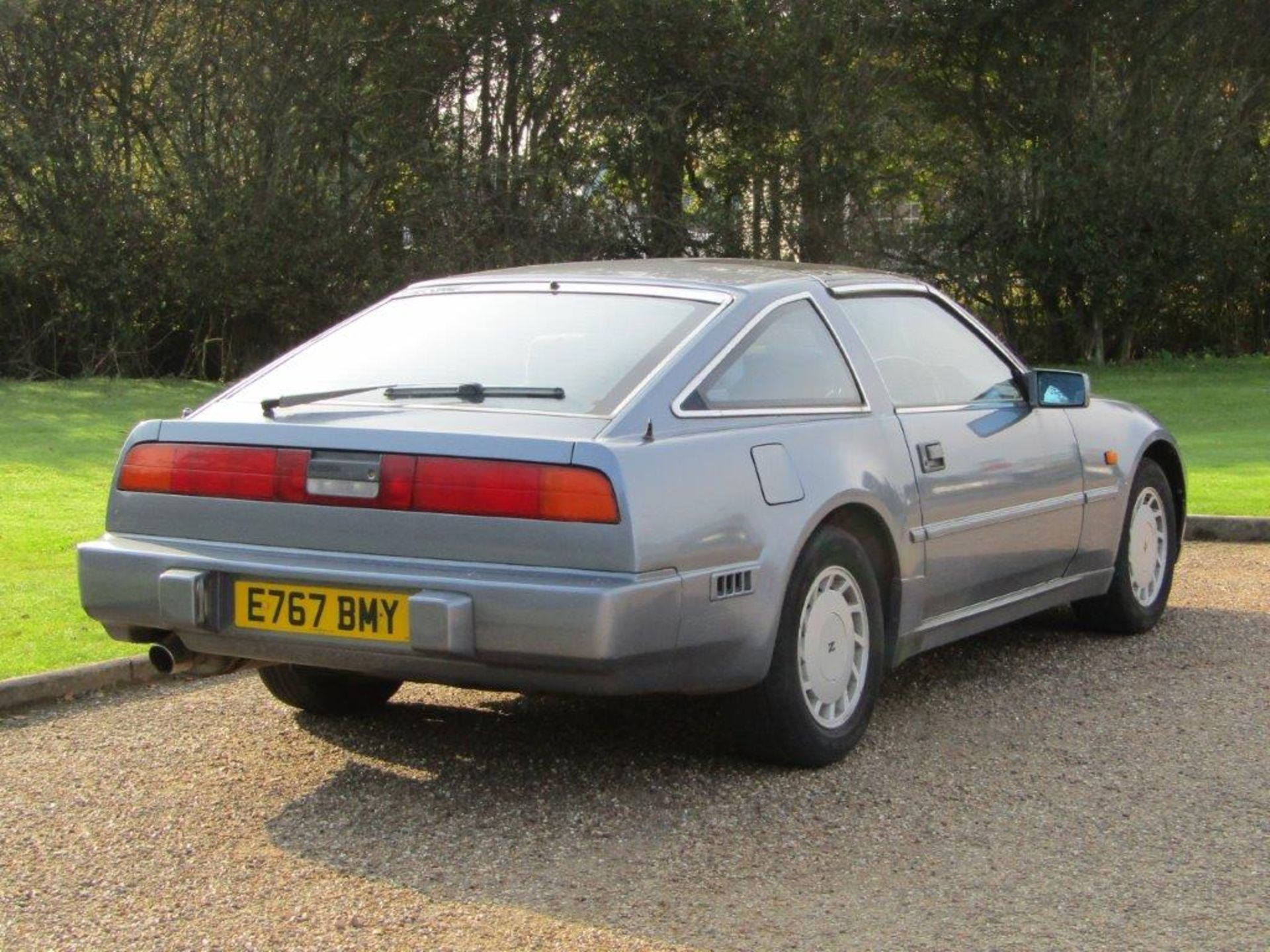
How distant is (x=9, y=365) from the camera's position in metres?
22.1

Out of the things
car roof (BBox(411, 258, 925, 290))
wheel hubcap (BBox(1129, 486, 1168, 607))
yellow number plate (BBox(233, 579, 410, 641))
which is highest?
car roof (BBox(411, 258, 925, 290))

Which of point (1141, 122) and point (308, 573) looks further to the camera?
point (1141, 122)

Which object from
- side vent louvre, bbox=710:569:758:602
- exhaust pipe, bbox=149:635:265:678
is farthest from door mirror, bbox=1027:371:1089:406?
exhaust pipe, bbox=149:635:265:678

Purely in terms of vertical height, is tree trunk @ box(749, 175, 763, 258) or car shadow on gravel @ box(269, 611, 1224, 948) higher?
tree trunk @ box(749, 175, 763, 258)

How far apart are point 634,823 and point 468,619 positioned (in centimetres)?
72

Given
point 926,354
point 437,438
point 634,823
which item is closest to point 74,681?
point 437,438

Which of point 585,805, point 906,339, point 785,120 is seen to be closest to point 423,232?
point 785,120

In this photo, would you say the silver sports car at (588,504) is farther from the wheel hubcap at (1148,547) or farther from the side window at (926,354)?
the wheel hubcap at (1148,547)

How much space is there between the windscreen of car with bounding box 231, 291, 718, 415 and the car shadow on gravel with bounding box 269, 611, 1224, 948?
3.41 ft

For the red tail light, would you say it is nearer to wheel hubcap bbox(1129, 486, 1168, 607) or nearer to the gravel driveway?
the gravel driveway

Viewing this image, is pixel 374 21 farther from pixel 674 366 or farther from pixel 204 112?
pixel 674 366

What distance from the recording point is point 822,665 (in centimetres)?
544

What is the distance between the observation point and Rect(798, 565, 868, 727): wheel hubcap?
538cm

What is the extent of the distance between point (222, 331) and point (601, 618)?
18872 mm
